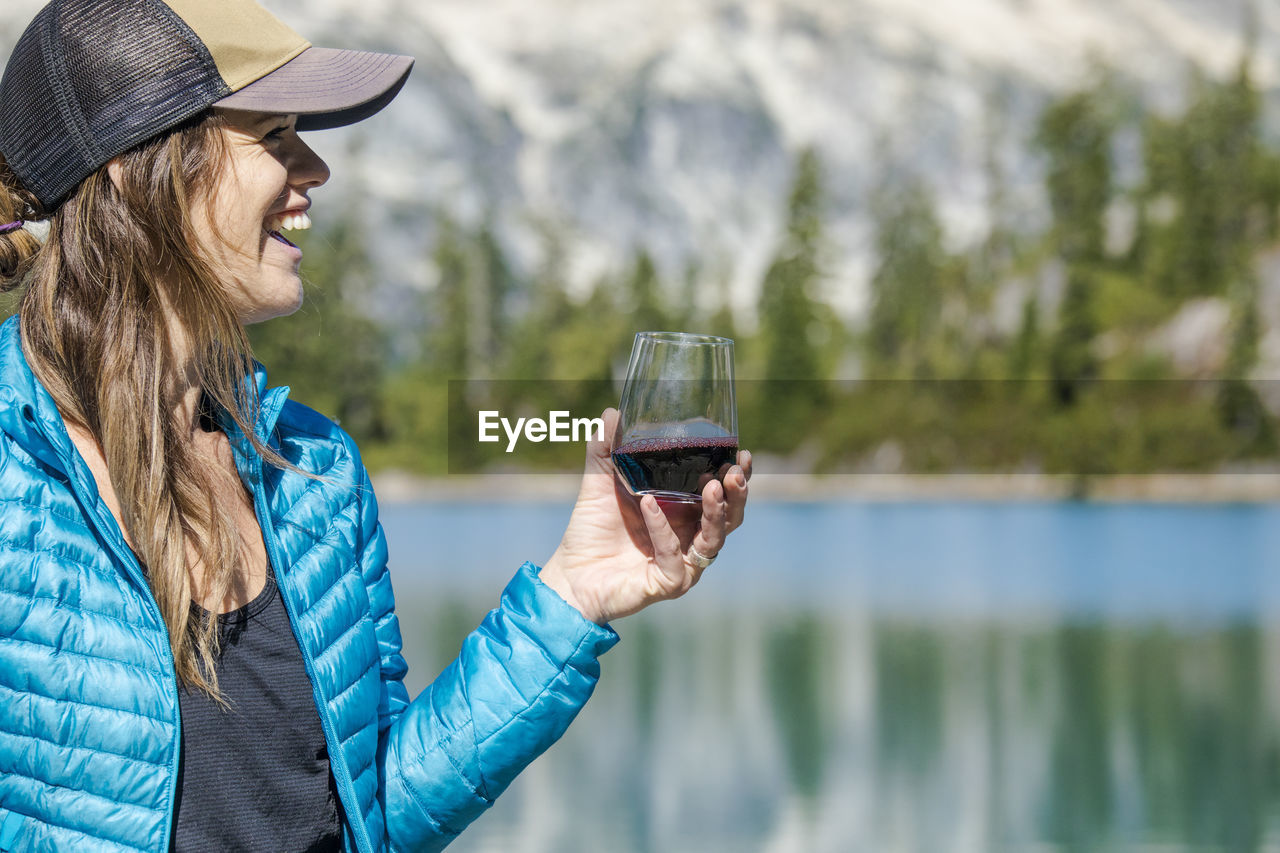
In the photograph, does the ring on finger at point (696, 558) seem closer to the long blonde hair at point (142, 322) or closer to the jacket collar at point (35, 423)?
the long blonde hair at point (142, 322)

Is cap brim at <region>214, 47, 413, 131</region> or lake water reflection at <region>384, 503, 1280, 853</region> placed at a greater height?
cap brim at <region>214, 47, 413, 131</region>

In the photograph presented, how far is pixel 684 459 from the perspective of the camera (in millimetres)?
1564

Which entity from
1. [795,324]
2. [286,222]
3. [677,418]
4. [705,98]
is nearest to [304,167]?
[286,222]

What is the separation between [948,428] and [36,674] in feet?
128

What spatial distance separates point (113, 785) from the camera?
134 cm

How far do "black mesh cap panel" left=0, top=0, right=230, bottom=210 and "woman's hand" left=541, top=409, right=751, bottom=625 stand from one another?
0.64 meters

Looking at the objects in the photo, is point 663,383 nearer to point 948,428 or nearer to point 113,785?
point 113,785

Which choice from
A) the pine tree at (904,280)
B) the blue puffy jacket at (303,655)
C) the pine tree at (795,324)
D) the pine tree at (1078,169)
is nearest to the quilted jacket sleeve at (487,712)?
the blue puffy jacket at (303,655)

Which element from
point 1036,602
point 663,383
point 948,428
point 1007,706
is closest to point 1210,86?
point 948,428

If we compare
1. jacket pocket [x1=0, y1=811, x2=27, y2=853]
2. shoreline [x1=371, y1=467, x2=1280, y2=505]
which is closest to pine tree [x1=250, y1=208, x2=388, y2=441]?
shoreline [x1=371, y1=467, x2=1280, y2=505]

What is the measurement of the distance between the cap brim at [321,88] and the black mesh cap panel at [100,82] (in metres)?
0.04

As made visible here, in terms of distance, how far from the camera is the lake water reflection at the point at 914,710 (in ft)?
25.0

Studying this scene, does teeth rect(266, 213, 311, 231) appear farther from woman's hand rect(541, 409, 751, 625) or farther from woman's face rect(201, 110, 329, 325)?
woman's hand rect(541, 409, 751, 625)

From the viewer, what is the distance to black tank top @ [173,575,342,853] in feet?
4.64
